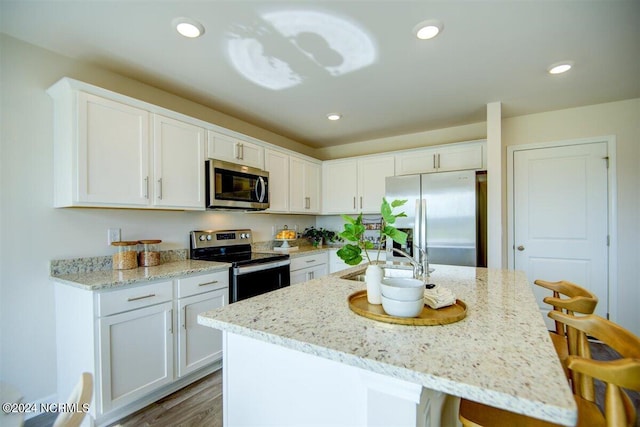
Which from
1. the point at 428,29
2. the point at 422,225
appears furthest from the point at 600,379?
the point at 428,29

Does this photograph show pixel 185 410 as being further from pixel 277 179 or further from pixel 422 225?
pixel 277 179

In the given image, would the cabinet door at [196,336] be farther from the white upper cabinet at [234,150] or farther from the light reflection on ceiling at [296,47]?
the light reflection on ceiling at [296,47]

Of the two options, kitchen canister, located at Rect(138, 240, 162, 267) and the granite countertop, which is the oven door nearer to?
the granite countertop

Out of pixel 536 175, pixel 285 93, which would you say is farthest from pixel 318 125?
pixel 536 175

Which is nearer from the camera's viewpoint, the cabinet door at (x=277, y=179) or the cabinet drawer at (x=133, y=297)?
the cabinet drawer at (x=133, y=297)

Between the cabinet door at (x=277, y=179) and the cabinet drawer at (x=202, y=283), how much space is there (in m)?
1.19

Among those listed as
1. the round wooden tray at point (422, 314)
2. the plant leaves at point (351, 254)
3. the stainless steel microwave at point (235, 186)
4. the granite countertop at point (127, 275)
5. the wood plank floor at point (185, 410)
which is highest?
the stainless steel microwave at point (235, 186)

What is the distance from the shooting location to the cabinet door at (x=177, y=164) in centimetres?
230

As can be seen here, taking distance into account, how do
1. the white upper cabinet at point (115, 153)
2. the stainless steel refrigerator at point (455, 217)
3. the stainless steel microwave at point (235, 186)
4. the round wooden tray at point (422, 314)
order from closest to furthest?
the round wooden tray at point (422, 314) < the white upper cabinet at point (115, 153) < the stainless steel microwave at point (235, 186) < the stainless steel refrigerator at point (455, 217)

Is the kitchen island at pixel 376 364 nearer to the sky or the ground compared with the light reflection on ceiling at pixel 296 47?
nearer to the ground

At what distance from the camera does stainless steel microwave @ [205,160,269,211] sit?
2641 millimetres

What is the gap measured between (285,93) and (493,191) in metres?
2.25

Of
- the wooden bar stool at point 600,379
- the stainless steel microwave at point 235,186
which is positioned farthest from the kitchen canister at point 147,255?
the wooden bar stool at point 600,379

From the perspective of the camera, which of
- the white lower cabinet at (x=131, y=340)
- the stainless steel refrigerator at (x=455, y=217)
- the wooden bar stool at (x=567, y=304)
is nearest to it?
the wooden bar stool at (x=567, y=304)
